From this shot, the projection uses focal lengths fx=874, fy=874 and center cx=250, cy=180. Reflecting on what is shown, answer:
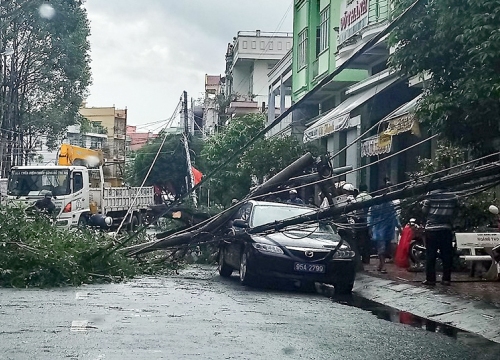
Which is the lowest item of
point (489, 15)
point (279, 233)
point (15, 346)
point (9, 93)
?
point (15, 346)

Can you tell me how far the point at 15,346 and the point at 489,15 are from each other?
702 centimetres

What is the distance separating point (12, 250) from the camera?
1636 centimetres

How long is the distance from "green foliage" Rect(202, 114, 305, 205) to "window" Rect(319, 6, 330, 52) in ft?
14.2

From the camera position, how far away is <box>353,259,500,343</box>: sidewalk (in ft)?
39.3

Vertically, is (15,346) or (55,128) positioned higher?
(55,128)

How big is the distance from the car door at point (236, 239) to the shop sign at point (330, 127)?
8020 mm

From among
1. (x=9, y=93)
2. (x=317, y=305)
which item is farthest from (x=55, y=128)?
(x=317, y=305)

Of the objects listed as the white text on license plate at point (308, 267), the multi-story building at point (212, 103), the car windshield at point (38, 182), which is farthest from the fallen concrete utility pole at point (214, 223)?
the multi-story building at point (212, 103)

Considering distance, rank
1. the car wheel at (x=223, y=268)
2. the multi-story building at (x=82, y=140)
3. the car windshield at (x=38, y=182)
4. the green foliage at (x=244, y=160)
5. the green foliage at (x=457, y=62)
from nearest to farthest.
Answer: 1. the green foliage at (x=457, y=62)
2. the car wheel at (x=223, y=268)
3. the green foliage at (x=244, y=160)
4. the car windshield at (x=38, y=182)
5. the multi-story building at (x=82, y=140)

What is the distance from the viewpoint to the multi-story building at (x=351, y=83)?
2483 centimetres

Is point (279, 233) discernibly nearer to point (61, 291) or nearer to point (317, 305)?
point (317, 305)

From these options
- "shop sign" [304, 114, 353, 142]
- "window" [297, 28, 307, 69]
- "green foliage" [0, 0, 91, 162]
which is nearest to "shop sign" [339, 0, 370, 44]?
"shop sign" [304, 114, 353, 142]

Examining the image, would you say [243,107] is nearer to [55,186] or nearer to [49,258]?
[55,186]

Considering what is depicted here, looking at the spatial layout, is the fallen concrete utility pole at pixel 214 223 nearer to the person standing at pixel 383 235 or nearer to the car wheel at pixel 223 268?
the car wheel at pixel 223 268
